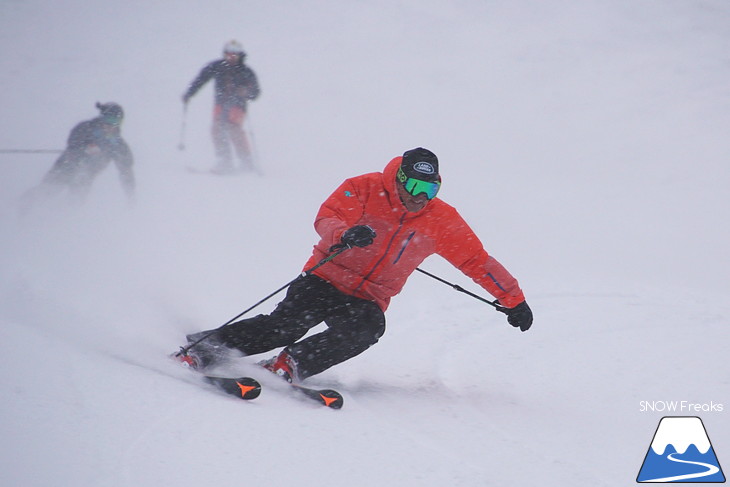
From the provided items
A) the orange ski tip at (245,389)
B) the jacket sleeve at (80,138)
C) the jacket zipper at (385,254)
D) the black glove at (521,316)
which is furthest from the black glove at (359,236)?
the jacket sleeve at (80,138)

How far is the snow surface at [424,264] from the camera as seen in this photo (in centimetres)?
293

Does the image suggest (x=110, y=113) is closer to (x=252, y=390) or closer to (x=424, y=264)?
(x=424, y=264)

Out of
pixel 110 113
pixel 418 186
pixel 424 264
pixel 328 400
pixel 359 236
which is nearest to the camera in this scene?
pixel 328 400

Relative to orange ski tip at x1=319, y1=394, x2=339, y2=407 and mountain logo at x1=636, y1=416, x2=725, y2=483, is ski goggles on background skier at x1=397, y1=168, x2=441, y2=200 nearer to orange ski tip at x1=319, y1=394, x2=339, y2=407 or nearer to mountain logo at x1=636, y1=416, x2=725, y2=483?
orange ski tip at x1=319, y1=394, x2=339, y2=407

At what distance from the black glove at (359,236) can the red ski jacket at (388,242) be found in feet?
0.63

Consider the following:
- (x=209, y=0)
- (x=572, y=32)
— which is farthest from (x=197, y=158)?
(x=572, y=32)

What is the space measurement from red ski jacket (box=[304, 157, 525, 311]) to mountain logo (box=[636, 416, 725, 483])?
1.02 meters

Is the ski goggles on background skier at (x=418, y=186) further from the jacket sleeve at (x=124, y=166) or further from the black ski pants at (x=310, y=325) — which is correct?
the jacket sleeve at (x=124, y=166)

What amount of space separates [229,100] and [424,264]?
4394 millimetres

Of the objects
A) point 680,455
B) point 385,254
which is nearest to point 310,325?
point 385,254

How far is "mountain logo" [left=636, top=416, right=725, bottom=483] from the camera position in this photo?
299 cm

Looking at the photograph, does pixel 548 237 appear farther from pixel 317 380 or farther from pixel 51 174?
pixel 51 174

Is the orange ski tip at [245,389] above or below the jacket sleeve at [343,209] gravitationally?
below

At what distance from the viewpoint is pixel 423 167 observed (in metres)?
3.70
